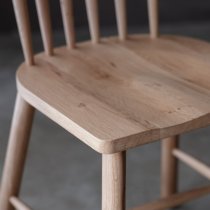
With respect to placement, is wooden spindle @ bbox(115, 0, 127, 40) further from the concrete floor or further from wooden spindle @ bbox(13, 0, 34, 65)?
the concrete floor

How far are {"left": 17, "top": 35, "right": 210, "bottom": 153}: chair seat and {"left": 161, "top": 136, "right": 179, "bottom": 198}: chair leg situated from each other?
0.25m

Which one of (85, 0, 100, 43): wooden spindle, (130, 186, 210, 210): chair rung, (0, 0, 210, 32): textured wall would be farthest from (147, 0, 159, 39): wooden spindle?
(0, 0, 210, 32): textured wall

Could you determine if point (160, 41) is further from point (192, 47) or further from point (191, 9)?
point (191, 9)

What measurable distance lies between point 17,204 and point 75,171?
1.44 feet

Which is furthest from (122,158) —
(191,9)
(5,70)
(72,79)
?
(191,9)

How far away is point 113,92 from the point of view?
0.78m

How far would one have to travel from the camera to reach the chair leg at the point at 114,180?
2.21 feet

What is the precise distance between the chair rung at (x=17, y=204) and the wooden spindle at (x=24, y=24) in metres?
0.25

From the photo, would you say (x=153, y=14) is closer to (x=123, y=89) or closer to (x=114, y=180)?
(x=123, y=89)

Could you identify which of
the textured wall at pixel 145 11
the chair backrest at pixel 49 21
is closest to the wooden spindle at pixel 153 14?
the chair backrest at pixel 49 21

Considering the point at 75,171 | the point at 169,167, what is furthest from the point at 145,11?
the point at 169,167

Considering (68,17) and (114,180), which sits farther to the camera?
(68,17)

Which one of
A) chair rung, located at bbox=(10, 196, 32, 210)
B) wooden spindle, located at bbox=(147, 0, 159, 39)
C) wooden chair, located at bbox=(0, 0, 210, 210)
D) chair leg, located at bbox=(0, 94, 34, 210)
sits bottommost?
chair rung, located at bbox=(10, 196, 32, 210)

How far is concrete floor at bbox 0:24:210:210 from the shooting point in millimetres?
1234
